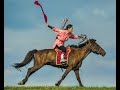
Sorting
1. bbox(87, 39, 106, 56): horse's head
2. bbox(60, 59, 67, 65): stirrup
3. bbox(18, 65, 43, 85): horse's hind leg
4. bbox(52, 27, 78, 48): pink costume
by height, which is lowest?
bbox(18, 65, 43, 85): horse's hind leg

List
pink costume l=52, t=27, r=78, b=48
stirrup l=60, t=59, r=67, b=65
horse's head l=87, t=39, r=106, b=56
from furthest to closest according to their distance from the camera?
horse's head l=87, t=39, r=106, b=56 < stirrup l=60, t=59, r=67, b=65 < pink costume l=52, t=27, r=78, b=48

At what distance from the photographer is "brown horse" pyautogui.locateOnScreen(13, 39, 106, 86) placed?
21.2 metres

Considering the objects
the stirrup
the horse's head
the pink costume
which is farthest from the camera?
the horse's head

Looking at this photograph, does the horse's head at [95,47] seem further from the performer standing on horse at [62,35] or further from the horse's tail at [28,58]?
the horse's tail at [28,58]

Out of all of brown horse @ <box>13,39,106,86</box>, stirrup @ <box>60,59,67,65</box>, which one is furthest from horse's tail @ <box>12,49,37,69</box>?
stirrup @ <box>60,59,67,65</box>

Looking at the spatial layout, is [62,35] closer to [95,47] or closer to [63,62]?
[63,62]

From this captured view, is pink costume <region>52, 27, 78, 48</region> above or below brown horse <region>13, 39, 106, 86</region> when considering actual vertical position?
above

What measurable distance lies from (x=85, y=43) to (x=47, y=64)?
1.89 metres

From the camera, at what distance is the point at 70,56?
69.9 feet

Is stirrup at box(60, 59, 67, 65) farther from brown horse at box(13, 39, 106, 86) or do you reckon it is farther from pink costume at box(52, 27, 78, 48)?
pink costume at box(52, 27, 78, 48)

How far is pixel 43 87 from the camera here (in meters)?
18.8

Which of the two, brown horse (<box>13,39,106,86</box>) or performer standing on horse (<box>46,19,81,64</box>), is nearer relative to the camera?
performer standing on horse (<box>46,19,81,64</box>)
